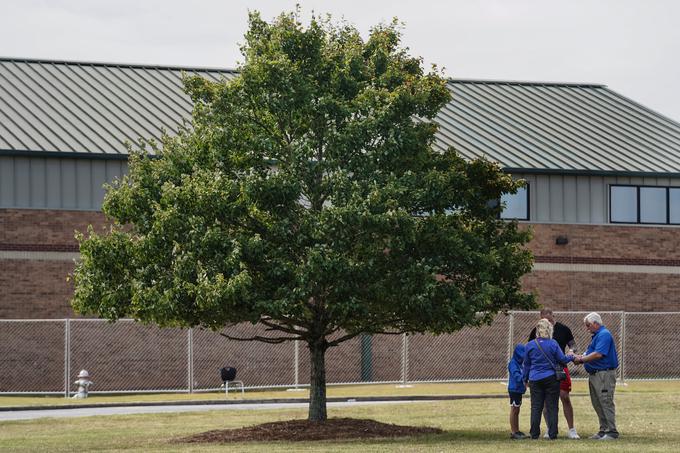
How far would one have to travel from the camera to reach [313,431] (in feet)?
65.2

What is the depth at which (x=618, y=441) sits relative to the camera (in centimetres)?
1745

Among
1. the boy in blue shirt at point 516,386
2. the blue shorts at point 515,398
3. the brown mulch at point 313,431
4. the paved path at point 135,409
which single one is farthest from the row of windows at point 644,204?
the blue shorts at point 515,398

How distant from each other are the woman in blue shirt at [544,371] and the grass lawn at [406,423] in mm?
415

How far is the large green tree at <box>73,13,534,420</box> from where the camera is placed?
739 inches

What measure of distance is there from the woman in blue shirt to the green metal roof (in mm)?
20496

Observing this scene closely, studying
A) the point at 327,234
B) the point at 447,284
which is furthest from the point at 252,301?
the point at 447,284

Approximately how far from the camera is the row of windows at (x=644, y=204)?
4088cm

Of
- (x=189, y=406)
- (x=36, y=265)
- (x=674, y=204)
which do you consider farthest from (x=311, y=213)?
(x=674, y=204)

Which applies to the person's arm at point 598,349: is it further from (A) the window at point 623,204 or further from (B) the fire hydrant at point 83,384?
(A) the window at point 623,204

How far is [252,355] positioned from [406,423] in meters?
15.0

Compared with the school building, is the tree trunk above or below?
below

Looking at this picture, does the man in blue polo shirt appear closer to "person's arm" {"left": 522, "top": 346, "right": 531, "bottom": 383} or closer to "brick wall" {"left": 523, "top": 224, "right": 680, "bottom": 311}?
"person's arm" {"left": 522, "top": 346, "right": 531, "bottom": 383}

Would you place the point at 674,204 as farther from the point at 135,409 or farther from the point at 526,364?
the point at 526,364

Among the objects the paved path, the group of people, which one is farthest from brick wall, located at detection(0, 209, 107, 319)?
the group of people
